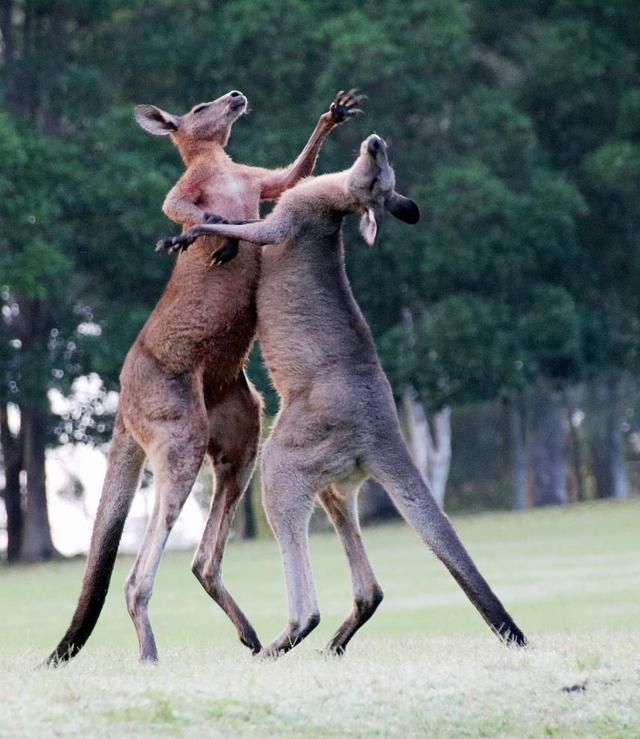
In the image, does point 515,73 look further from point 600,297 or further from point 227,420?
point 227,420

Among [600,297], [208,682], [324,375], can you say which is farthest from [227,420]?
[600,297]

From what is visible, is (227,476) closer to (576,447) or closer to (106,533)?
(106,533)

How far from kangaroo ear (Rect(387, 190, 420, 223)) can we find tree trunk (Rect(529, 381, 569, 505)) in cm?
3235

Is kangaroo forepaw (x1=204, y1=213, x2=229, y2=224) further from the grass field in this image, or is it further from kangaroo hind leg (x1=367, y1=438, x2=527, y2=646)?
the grass field

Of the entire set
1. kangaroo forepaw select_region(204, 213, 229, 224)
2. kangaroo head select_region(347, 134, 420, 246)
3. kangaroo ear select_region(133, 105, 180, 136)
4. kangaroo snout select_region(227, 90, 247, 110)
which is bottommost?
kangaroo forepaw select_region(204, 213, 229, 224)

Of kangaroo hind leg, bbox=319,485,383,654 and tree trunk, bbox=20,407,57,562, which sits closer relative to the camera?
kangaroo hind leg, bbox=319,485,383,654

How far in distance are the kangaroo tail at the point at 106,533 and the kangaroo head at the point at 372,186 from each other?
1.87 metres

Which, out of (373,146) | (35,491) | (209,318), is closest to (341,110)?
(373,146)

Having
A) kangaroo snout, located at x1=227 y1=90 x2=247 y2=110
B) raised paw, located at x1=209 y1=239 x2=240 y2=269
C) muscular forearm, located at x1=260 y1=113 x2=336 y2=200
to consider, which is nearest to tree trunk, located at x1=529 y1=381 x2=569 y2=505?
kangaroo snout, located at x1=227 y1=90 x2=247 y2=110

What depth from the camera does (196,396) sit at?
31.4ft

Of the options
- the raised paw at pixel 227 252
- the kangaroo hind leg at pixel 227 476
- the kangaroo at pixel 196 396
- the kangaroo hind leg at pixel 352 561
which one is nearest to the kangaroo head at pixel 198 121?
the kangaroo at pixel 196 396

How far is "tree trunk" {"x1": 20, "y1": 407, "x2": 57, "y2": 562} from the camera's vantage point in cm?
3256

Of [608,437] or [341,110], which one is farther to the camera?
[608,437]

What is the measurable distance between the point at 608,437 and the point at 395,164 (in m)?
14.2
